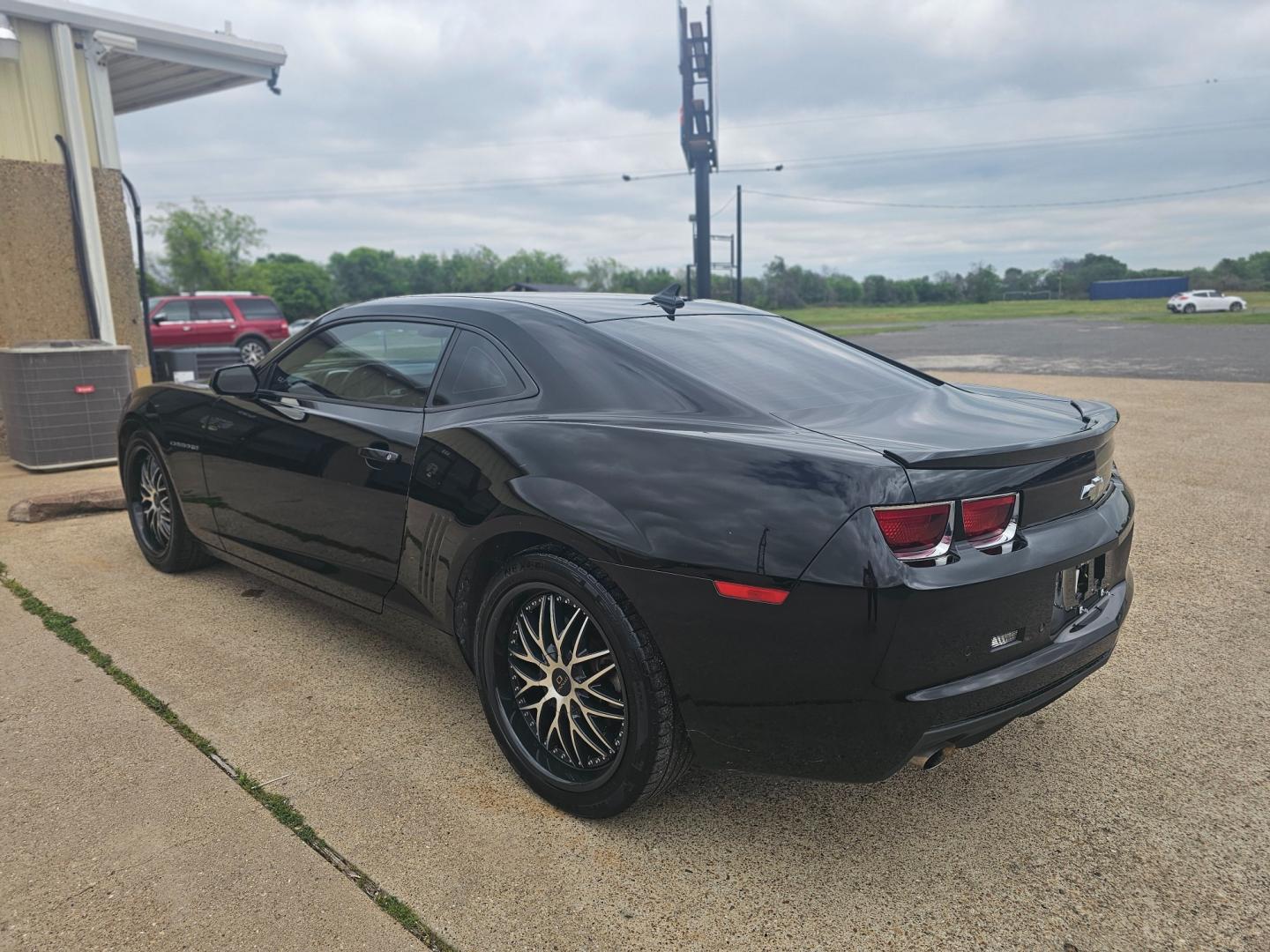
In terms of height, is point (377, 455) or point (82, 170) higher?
point (82, 170)

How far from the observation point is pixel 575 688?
2510 mm

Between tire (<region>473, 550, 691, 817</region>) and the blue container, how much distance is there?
293ft

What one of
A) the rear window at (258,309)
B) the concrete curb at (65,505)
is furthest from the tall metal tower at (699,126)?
the concrete curb at (65,505)

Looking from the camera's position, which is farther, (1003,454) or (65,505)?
(65,505)

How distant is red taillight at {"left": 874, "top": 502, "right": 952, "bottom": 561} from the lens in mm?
2049

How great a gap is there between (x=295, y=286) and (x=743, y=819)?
82.9 metres

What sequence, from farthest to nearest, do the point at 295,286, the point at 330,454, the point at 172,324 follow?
the point at 295,286
the point at 172,324
the point at 330,454

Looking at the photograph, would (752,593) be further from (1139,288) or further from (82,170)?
(1139,288)

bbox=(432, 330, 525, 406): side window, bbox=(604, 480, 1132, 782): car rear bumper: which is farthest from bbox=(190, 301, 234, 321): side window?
bbox=(604, 480, 1132, 782): car rear bumper

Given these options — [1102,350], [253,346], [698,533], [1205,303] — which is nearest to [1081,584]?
[698,533]

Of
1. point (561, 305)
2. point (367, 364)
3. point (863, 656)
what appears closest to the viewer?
point (863, 656)

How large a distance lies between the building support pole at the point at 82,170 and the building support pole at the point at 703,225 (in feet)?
84.0

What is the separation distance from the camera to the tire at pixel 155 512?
4.52 meters

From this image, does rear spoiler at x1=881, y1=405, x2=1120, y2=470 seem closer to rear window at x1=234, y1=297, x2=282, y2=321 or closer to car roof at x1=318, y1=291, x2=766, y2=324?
car roof at x1=318, y1=291, x2=766, y2=324
